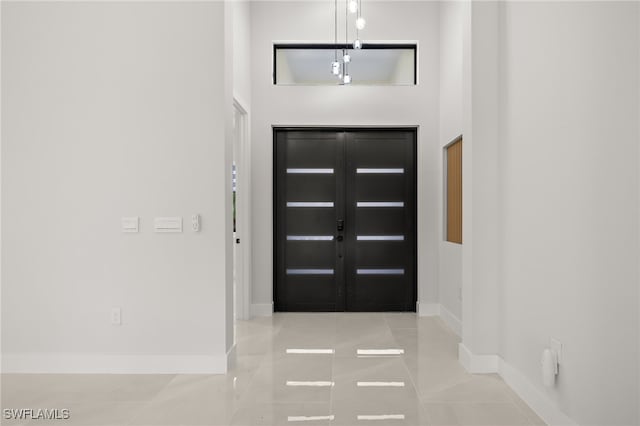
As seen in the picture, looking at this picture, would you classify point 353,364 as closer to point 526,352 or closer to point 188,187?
point 526,352

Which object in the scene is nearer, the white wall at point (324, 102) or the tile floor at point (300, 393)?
the tile floor at point (300, 393)

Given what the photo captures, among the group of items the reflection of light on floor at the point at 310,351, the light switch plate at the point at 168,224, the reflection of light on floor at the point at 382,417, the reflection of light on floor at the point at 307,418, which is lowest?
the reflection of light on floor at the point at 310,351

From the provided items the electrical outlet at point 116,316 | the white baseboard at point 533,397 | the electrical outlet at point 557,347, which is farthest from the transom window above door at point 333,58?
the electrical outlet at point 557,347

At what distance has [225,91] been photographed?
11.6 feet

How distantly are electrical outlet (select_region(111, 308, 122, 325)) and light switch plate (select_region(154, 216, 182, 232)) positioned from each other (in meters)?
0.71

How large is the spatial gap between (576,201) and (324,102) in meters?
3.64

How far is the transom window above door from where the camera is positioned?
18.2 ft

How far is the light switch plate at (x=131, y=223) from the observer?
3512mm

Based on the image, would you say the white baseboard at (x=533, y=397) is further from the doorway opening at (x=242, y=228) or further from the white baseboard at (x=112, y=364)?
the doorway opening at (x=242, y=228)

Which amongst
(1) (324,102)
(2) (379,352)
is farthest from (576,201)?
(1) (324,102)

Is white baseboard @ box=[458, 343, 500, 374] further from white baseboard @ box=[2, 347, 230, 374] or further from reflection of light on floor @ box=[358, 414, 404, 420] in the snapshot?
white baseboard @ box=[2, 347, 230, 374]

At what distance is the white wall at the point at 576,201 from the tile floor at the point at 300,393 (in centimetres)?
47

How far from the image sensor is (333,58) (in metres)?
5.59

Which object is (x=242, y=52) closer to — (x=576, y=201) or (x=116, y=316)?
(x=116, y=316)
